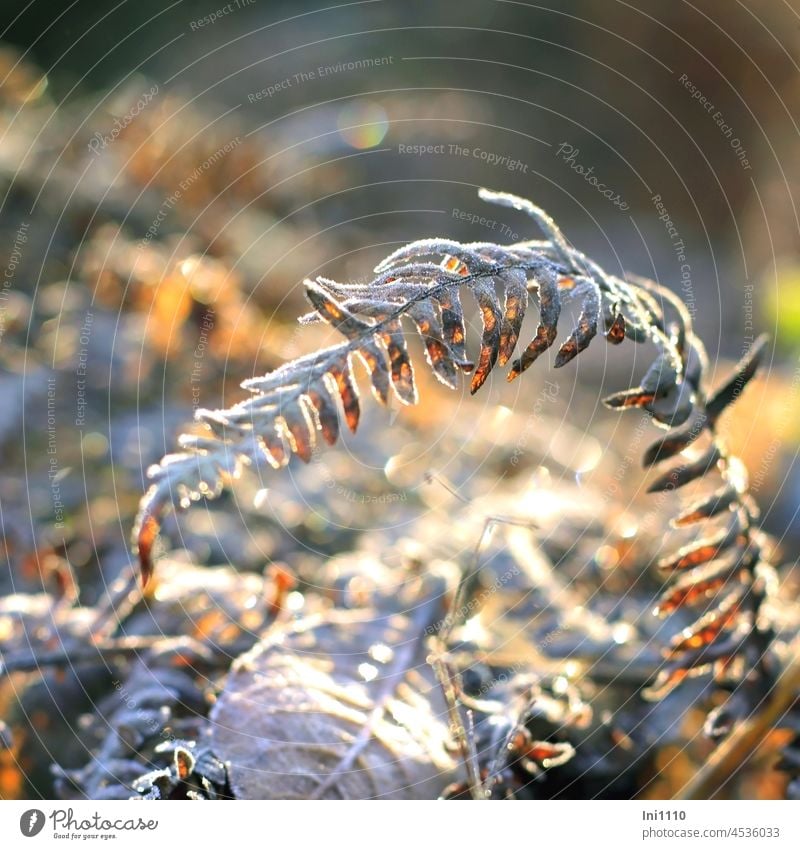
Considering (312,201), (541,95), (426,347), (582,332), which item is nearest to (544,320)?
(582,332)

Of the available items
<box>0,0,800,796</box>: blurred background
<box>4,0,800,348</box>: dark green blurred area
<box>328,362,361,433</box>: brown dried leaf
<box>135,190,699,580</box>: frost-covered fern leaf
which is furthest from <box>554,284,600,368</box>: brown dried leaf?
<box>4,0,800,348</box>: dark green blurred area

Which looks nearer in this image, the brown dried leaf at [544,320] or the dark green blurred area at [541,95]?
the brown dried leaf at [544,320]

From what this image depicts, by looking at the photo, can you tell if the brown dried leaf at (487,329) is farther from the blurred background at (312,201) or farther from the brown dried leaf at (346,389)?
the blurred background at (312,201)

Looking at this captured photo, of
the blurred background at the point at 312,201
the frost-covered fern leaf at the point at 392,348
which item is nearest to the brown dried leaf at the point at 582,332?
the frost-covered fern leaf at the point at 392,348

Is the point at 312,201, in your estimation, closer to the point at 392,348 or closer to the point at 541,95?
the point at 541,95

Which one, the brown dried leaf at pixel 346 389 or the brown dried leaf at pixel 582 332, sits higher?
the brown dried leaf at pixel 582 332

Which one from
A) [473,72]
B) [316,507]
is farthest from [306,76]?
→ [316,507]
